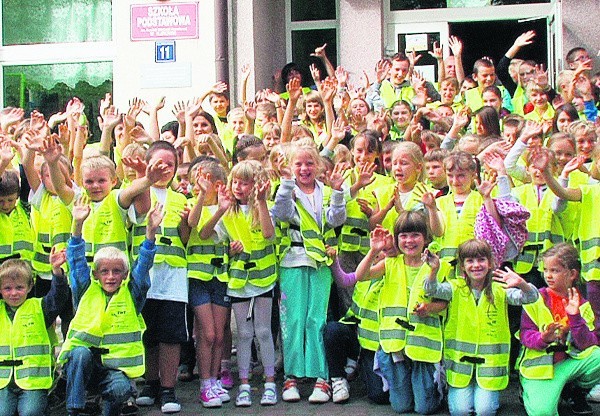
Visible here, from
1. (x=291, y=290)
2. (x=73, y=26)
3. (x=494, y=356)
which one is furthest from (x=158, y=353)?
(x=73, y=26)

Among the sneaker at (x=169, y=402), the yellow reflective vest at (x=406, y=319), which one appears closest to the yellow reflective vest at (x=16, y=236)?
the sneaker at (x=169, y=402)

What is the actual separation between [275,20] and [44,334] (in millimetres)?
8289

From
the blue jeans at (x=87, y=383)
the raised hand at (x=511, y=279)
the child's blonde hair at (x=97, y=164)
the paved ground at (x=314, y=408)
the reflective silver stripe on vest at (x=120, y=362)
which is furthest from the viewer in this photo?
the child's blonde hair at (x=97, y=164)

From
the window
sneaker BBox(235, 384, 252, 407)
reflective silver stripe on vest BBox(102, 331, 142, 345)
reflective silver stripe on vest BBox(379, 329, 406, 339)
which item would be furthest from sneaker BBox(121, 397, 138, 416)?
the window

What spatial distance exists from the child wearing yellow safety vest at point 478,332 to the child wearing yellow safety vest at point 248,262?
48.5 inches

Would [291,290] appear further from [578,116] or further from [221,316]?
[578,116]

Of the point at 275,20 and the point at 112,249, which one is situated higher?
the point at 275,20

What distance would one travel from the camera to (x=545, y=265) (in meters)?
6.56

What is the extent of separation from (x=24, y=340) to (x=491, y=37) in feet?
30.5

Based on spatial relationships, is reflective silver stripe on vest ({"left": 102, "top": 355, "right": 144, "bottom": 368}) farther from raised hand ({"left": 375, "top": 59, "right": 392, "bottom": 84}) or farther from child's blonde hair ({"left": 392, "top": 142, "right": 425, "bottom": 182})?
raised hand ({"left": 375, "top": 59, "right": 392, "bottom": 84})

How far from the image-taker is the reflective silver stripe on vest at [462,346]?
657cm

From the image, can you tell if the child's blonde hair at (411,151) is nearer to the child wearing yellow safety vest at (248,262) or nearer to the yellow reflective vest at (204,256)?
the child wearing yellow safety vest at (248,262)

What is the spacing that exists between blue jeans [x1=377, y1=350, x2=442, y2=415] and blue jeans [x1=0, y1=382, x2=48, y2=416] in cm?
226

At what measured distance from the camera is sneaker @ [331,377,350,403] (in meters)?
6.95
